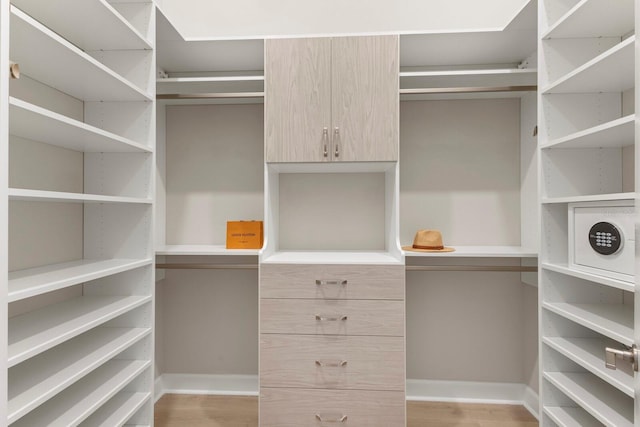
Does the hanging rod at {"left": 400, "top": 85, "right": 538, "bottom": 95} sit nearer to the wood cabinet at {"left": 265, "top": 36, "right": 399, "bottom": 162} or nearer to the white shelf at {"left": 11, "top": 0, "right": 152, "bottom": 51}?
the wood cabinet at {"left": 265, "top": 36, "right": 399, "bottom": 162}

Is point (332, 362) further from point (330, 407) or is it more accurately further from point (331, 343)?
point (330, 407)

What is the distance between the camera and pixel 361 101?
211 cm

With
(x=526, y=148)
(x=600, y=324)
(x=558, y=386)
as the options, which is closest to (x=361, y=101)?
(x=526, y=148)

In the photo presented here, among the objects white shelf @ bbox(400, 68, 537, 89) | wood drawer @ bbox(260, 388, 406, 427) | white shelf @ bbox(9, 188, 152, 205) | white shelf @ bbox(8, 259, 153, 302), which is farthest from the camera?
white shelf @ bbox(400, 68, 537, 89)

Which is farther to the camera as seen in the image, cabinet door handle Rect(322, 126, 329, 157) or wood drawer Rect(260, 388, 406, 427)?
cabinet door handle Rect(322, 126, 329, 157)

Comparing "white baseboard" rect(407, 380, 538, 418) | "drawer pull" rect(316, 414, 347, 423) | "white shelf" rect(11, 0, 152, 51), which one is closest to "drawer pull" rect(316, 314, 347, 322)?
"drawer pull" rect(316, 414, 347, 423)

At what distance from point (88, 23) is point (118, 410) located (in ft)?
5.55

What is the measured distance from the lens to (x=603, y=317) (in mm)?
1583

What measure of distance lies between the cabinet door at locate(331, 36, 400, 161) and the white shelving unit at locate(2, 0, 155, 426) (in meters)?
0.96

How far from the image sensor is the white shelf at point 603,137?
1.37 meters

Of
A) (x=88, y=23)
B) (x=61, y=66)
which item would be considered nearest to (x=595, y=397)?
(x=61, y=66)

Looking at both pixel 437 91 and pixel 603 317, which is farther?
pixel 437 91

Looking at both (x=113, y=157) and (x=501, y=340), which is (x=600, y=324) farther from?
(x=113, y=157)

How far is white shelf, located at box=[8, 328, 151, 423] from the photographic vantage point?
1.22 m
